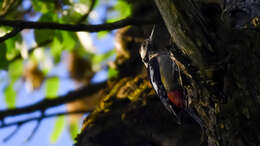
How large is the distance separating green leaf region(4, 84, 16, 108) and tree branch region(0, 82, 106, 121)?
0.34m

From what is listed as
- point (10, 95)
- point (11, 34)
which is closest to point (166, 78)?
point (11, 34)

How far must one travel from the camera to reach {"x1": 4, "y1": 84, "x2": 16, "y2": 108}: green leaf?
4.40 m

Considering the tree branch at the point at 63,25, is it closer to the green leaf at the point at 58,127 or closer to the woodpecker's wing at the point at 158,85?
the woodpecker's wing at the point at 158,85

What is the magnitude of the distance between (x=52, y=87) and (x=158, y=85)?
7.42ft

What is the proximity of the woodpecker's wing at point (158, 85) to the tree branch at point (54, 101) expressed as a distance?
1202 mm

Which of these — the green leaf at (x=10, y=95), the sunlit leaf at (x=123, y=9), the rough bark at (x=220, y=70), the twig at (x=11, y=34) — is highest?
the twig at (x=11, y=34)

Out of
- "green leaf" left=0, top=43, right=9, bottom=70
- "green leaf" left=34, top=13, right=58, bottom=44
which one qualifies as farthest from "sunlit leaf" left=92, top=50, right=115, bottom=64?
"green leaf" left=0, top=43, right=9, bottom=70

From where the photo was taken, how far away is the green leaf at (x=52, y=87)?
480 centimetres

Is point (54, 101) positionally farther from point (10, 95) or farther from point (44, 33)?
point (44, 33)

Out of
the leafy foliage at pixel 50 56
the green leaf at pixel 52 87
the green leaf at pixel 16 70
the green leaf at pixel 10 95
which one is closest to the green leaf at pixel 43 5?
the leafy foliage at pixel 50 56

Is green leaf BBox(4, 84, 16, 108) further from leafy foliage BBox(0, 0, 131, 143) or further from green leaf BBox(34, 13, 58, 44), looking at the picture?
green leaf BBox(34, 13, 58, 44)

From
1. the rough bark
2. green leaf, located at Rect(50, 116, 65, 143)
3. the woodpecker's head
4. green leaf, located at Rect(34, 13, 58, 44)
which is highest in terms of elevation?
green leaf, located at Rect(34, 13, 58, 44)

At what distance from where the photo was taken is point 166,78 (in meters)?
2.79

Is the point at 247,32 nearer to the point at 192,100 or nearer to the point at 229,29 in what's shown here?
the point at 229,29
